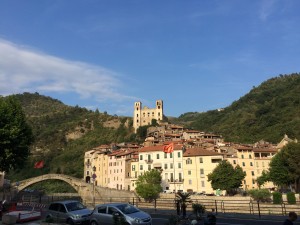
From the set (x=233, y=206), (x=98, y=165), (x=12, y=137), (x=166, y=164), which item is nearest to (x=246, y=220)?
(x=233, y=206)

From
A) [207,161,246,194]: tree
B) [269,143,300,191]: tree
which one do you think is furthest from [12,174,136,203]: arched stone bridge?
[269,143,300,191]: tree

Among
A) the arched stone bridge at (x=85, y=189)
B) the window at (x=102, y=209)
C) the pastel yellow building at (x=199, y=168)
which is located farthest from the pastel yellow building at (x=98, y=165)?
the window at (x=102, y=209)

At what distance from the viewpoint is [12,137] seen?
30.3 m

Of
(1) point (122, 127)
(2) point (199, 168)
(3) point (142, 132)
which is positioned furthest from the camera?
(1) point (122, 127)

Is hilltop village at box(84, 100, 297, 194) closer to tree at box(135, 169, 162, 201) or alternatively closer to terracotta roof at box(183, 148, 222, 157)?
terracotta roof at box(183, 148, 222, 157)

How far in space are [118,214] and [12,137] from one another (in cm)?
2112

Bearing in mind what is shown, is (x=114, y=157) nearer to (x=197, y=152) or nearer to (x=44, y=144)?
(x=197, y=152)

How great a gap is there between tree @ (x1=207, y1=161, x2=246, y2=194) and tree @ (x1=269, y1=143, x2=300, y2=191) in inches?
217

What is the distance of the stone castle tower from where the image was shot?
132125 mm

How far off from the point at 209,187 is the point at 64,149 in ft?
283

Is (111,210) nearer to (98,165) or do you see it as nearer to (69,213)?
(69,213)

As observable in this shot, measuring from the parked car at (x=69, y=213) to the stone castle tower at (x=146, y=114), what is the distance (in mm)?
113534

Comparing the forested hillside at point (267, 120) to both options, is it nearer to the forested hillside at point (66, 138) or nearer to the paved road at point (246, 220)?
the forested hillside at point (66, 138)

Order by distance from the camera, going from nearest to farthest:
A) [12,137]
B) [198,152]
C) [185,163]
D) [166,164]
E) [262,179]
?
[12,137]
[262,179]
[198,152]
[185,163]
[166,164]
